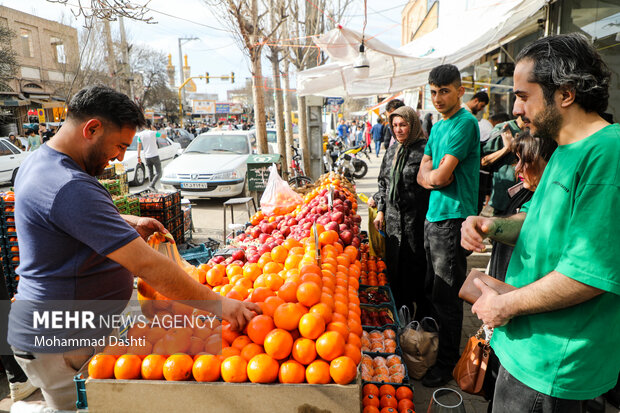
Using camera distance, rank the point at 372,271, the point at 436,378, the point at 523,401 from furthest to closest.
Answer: the point at 372,271, the point at 436,378, the point at 523,401

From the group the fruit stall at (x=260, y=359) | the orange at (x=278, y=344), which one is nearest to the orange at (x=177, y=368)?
the fruit stall at (x=260, y=359)

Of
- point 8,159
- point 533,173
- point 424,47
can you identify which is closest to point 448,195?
point 533,173

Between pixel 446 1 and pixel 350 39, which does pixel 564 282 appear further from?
pixel 446 1

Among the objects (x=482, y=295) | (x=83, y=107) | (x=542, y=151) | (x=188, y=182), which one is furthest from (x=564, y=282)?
(x=188, y=182)

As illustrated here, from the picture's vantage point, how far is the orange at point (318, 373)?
5.74ft

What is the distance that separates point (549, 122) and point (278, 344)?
1453 millimetres

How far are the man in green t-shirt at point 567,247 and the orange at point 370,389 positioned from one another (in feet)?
3.89

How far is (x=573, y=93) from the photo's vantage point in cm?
131

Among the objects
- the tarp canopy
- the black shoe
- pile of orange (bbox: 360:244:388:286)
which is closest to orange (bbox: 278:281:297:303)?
the black shoe

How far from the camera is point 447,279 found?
3.22 metres

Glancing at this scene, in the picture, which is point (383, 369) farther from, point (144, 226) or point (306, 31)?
point (306, 31)

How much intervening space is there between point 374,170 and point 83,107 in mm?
16656

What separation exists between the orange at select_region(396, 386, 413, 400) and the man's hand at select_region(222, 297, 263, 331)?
1245mm

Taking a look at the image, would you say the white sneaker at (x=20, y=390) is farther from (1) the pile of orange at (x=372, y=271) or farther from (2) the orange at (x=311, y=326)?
(1) the pile of orange at (x=372, y=271)
